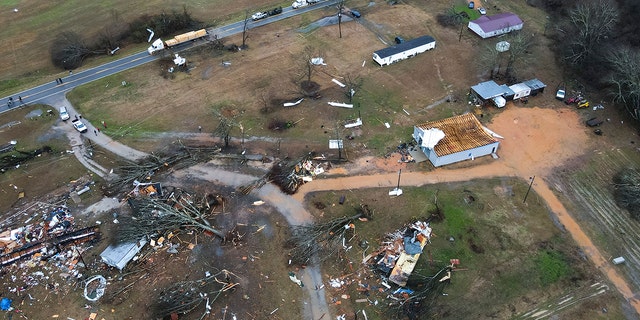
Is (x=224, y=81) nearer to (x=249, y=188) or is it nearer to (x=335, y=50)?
(x=335, y=50)

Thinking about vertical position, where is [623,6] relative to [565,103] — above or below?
above

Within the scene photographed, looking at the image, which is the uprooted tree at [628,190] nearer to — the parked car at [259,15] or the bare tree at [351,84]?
the bare tree at [351,84]

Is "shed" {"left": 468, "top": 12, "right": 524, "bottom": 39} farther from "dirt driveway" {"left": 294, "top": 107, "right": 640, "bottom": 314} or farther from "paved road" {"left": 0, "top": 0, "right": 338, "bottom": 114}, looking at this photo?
"paved road" {"left": 0, "top": 0, "right": 338, "bottom": 114}

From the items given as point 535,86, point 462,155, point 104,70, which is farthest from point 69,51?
point 535,86

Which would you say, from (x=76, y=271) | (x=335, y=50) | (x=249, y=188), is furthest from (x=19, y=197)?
(x=335, y=50)

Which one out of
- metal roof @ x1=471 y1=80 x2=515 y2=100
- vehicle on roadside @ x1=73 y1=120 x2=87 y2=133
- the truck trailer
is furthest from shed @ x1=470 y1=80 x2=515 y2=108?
vehicle on roadside @ x1=73 y1=120 x2=87 y2=133

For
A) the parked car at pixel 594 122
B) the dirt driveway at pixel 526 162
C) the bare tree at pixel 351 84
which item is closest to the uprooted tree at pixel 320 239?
the dirt driveway at pixel 526 162

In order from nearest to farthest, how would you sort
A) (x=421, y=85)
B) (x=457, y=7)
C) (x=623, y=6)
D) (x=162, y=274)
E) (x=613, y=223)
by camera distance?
(x=162, y=274)
(x=613, y=223)
(x=421, y=85)
(x=623, y=6)
(x=457, y=7)
